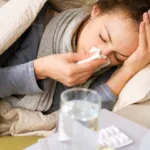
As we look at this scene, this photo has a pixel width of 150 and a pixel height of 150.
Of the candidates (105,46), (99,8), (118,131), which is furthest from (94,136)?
(99,8)

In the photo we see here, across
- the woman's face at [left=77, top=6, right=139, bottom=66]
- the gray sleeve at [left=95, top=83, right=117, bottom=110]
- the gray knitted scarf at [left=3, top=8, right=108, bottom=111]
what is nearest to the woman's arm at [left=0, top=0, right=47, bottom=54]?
the gray knitted scarf at [left=3, top=8, right=108, bottom=111]

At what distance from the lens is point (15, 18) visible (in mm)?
1160

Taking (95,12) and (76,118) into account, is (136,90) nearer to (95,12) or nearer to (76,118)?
(95,12)

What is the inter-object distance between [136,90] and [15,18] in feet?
1.58

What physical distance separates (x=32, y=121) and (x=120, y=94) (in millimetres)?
324

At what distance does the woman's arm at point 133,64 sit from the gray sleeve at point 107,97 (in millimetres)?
18

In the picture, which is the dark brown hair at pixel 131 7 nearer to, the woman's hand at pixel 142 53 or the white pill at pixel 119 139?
the woman's hand at pixel 142 53

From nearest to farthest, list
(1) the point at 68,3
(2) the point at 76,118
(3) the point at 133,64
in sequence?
(2) the point at 76,118 < (3) the point at 133,64 < (1) the point at 68,3

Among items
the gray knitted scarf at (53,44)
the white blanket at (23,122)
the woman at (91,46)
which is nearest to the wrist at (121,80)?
the woman at (91,46)

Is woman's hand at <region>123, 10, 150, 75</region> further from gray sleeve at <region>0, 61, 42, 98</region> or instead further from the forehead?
gray sleeve at <region>0, 61, 42, 98</region>

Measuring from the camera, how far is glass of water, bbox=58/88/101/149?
0.71 m

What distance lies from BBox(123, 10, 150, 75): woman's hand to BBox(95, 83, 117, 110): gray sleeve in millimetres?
103

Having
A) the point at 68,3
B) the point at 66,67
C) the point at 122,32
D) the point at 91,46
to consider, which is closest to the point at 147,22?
the point at 122,32

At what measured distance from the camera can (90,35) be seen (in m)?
1.10
